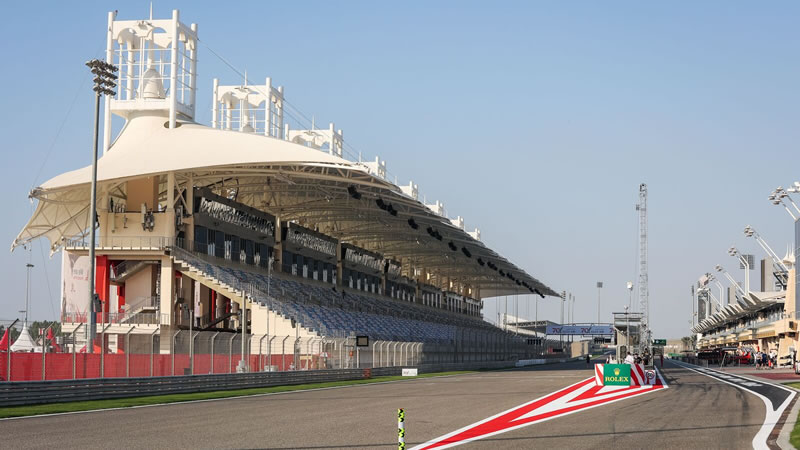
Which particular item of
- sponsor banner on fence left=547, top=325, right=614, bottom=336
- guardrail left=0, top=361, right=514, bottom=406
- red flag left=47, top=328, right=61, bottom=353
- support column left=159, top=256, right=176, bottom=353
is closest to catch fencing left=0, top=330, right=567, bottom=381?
red flag left=47, top=328, right=61, bottom=353

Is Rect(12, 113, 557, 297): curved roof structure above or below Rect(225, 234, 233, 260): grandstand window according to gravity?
above

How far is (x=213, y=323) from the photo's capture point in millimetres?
58375

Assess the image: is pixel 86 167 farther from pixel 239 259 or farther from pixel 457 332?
pixel 457 332

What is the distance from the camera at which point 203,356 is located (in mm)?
36125

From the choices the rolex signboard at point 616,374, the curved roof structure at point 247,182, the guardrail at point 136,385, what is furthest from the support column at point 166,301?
the rolex signboard at point 616,374

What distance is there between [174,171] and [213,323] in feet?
38.9

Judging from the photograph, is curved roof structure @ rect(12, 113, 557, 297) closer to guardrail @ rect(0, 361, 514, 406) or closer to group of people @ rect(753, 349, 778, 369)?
guardrail @ rect(0, 361, 514, 406)

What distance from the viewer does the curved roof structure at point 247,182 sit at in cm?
4894

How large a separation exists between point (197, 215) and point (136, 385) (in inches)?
1087

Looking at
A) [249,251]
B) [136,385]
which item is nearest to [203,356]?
[136,385]

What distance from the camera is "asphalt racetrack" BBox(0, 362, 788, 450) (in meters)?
15.6

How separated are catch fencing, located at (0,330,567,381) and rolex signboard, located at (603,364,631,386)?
1265 centimetres

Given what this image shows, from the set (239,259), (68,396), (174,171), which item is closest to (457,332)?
(239,259)

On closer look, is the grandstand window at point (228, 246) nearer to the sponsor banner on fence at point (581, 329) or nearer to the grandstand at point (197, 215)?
the grandstand at point (197, 215)
